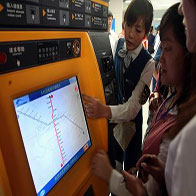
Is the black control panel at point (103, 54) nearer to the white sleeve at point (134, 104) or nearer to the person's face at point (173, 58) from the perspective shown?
the white sleeve at point (134, 104)

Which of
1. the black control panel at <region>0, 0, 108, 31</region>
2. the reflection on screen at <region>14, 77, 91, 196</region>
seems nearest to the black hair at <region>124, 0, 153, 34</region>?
the black control panel at <region>0, 0, 108, 31</region>

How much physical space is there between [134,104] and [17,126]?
98 cm

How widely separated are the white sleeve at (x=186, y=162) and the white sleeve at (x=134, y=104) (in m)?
0.82

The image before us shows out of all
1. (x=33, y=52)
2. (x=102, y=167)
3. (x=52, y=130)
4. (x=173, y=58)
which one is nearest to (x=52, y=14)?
(x=33, y=52)

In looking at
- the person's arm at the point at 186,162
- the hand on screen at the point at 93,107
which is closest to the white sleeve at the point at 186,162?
the person's arm at the point at 186,162

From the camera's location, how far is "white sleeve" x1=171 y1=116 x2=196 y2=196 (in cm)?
46

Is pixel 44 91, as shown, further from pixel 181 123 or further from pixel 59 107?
pixel 181 123

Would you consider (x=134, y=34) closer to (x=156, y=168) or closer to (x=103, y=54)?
(x=103, y=54)

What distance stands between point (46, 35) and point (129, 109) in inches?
33.2

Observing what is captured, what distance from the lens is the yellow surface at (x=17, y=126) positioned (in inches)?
23.5

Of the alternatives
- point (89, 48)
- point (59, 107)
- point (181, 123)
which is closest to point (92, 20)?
point (89, 48)

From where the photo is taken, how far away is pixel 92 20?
1.18 m

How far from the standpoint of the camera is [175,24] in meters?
0.94

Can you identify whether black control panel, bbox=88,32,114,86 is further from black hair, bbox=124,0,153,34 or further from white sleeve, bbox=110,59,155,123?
black hair, bbox=124,0,153,34
